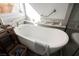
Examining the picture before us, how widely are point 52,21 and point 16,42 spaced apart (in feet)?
2.69

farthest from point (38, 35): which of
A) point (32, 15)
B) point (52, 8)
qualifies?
point (52, 8)

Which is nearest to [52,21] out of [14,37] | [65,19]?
[65,19]

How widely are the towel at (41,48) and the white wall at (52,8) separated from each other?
2.23ft

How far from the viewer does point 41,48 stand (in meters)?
1.29

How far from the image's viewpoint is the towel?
120cm

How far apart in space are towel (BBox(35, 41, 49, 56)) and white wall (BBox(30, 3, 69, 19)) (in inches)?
26.8

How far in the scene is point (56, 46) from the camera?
1.18 m

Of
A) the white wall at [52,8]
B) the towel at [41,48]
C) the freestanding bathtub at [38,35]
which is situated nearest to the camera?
the towel at [41,48]

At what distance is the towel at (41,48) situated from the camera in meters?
1.20

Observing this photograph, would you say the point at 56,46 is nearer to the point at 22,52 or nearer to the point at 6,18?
the point at 22,52

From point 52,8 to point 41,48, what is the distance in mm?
784

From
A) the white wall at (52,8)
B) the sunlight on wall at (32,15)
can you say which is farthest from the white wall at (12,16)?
the white wall at (52,8)

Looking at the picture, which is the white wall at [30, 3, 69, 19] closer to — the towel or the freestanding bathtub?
the freestanding bathtub

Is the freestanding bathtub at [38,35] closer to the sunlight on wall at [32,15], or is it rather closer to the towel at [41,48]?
the towel at [41,48]
